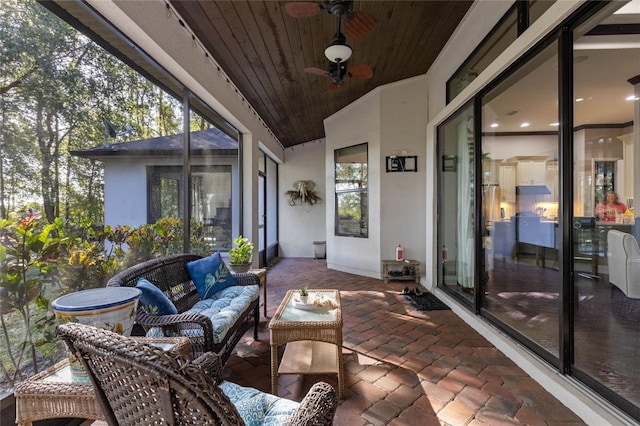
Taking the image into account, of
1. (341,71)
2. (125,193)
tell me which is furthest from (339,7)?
(125,193)

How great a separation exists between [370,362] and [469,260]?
6.18 ft

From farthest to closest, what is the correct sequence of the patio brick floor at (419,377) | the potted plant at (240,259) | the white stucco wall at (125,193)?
the potted plant at (240,259)
the white stucco wall at (125,193)
the patio brick floor at (419,377)

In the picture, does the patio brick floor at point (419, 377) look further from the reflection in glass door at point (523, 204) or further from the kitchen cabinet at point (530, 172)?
the kitchen cabinet at point (530, 172)

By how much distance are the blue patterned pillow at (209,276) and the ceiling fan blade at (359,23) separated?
7.95ft

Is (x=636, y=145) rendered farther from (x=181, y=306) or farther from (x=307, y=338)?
(x=181, y=306)

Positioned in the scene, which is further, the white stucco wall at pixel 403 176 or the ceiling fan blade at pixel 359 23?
the white stucco wall at pixel 403 176

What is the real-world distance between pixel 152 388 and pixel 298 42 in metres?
3.54

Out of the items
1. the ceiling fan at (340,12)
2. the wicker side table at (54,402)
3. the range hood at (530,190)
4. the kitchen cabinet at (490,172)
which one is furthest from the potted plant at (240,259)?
the range hood at (530,190)

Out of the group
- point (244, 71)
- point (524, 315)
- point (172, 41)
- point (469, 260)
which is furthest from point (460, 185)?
point (172, 41)

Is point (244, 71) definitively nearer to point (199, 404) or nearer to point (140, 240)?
point (140, 240)

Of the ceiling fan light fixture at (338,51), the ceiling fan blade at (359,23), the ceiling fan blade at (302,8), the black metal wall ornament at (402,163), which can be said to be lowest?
the black metal wall ornament at (402,163)

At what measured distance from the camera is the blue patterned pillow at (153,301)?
1.91 meters

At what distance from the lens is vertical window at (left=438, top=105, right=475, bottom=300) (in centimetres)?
350

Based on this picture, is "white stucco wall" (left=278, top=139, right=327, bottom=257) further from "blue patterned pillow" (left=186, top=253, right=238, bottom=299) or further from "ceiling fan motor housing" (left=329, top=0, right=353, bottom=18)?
"ceiling fan motor housing" (left=329, top=0, right=353, bottom=18)
